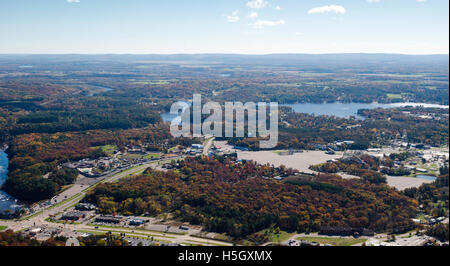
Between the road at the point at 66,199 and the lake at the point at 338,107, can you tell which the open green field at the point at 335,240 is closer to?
the road at the point at 66,199

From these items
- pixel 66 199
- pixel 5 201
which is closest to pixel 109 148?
pixel 66 199

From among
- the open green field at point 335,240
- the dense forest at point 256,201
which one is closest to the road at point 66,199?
the dense forest at point 256,201

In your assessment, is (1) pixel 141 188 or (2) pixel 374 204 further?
(1) pixel 141 188

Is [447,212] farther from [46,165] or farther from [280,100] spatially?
[280,100]

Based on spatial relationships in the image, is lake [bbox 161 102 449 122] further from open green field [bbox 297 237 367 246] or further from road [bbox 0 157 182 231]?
open green field [bbox 297 237 367 246]

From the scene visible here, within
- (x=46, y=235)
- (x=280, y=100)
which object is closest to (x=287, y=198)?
(x=46, y=235)
